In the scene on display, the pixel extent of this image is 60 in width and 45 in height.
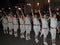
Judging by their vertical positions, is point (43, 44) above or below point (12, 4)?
below

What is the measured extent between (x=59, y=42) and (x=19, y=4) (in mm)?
17365

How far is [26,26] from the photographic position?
19.4 meters

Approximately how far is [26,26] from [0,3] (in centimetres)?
2088

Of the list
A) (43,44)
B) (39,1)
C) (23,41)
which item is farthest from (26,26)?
(39,1)

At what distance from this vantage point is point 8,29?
23.2 m

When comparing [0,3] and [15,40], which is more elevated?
[0,3]

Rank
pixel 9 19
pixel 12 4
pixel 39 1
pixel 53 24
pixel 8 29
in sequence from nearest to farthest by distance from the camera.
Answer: pixel 53 24, pixel 9 19, pixel 8 29, pixel 39 1, pixel 12 4

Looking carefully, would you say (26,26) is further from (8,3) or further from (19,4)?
(8,3)

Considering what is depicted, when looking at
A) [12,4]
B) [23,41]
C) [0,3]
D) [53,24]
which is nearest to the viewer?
[53,24]

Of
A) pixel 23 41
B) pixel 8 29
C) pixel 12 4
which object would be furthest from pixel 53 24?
pixel 12 4

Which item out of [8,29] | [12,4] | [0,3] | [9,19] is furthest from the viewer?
[0,3]

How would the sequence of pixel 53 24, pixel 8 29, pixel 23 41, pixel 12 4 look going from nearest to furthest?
pixel 53 24
pixel 23 41
pixel 8 29
pixel 12 4

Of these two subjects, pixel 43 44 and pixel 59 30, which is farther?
pixel 59 30

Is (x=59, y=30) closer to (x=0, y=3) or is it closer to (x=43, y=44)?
(x=43, y=44)
